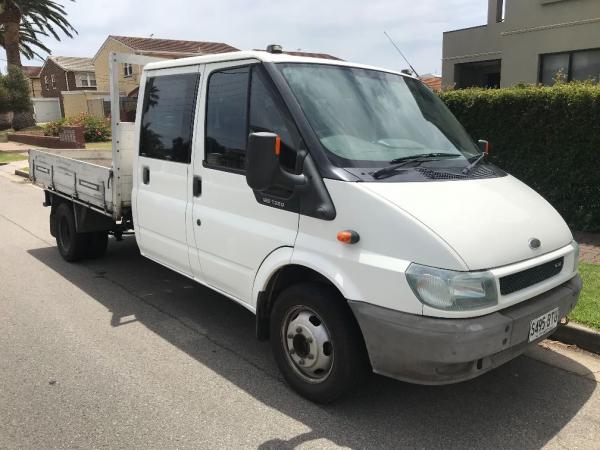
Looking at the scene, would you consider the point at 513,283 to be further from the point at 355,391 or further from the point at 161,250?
the point at 161,250

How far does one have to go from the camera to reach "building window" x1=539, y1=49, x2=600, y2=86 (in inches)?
602

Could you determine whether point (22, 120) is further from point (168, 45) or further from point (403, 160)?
point (403, 160)

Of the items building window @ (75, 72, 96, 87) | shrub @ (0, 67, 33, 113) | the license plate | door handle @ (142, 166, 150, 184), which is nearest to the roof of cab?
door handle @ (142, 166, 150, 184)

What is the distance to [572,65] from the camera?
1580 centimetres

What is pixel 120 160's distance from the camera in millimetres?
5441

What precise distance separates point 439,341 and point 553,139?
567 centimetres

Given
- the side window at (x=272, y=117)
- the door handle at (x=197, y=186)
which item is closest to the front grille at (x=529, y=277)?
the side window at (x=272, y=117)

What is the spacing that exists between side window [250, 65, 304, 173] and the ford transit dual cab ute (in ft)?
0.03

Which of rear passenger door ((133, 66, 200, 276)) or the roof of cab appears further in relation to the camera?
rear passenger door ((133, 66, 200, 276))

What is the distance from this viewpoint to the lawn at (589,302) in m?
4.38

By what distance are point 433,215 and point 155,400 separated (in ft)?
6.97

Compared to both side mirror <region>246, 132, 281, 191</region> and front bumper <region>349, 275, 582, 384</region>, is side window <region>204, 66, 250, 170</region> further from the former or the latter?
front bumper <region>349, 275, 582, 384</region>

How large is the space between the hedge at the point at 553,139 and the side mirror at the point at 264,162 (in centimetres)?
536

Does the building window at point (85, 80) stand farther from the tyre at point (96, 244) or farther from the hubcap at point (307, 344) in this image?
the hubcap at point (307, 344)
